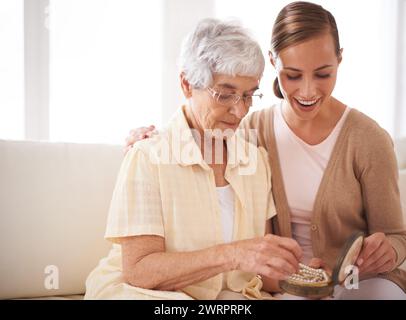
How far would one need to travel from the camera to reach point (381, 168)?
3.77 ft

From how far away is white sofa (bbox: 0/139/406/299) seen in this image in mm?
1257

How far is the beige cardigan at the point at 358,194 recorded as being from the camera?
1.15m

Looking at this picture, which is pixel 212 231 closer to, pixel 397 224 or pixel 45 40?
pixel 397 224

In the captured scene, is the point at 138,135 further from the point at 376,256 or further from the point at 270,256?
the point at 376,256

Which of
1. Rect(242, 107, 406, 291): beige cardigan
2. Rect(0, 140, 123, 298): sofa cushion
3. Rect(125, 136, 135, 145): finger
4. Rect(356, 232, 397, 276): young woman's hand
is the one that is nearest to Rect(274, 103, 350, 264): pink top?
Rect(242, 107, 406, 291): beige cardigan

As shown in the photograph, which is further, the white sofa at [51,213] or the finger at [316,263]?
the white sofa at [51,213]

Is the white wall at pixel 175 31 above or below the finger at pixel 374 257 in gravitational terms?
above

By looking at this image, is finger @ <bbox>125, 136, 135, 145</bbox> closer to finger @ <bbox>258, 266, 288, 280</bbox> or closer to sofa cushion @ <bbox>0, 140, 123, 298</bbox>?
sofa cushion @ <bbox>0, 140, 123, 298</bbox>

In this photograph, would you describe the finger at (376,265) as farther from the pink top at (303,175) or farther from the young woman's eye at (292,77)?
the young woman's eye at (292,77)

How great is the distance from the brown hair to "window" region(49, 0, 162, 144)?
12.9 inches

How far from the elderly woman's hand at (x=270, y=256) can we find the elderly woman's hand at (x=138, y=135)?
35 centimetres

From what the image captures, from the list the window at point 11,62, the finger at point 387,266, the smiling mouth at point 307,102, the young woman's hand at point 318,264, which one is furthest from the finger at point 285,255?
the window at point 11,62

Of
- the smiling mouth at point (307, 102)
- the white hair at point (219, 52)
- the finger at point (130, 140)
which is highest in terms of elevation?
the white hair at point (219, 52)

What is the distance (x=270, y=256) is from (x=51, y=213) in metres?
0.59
